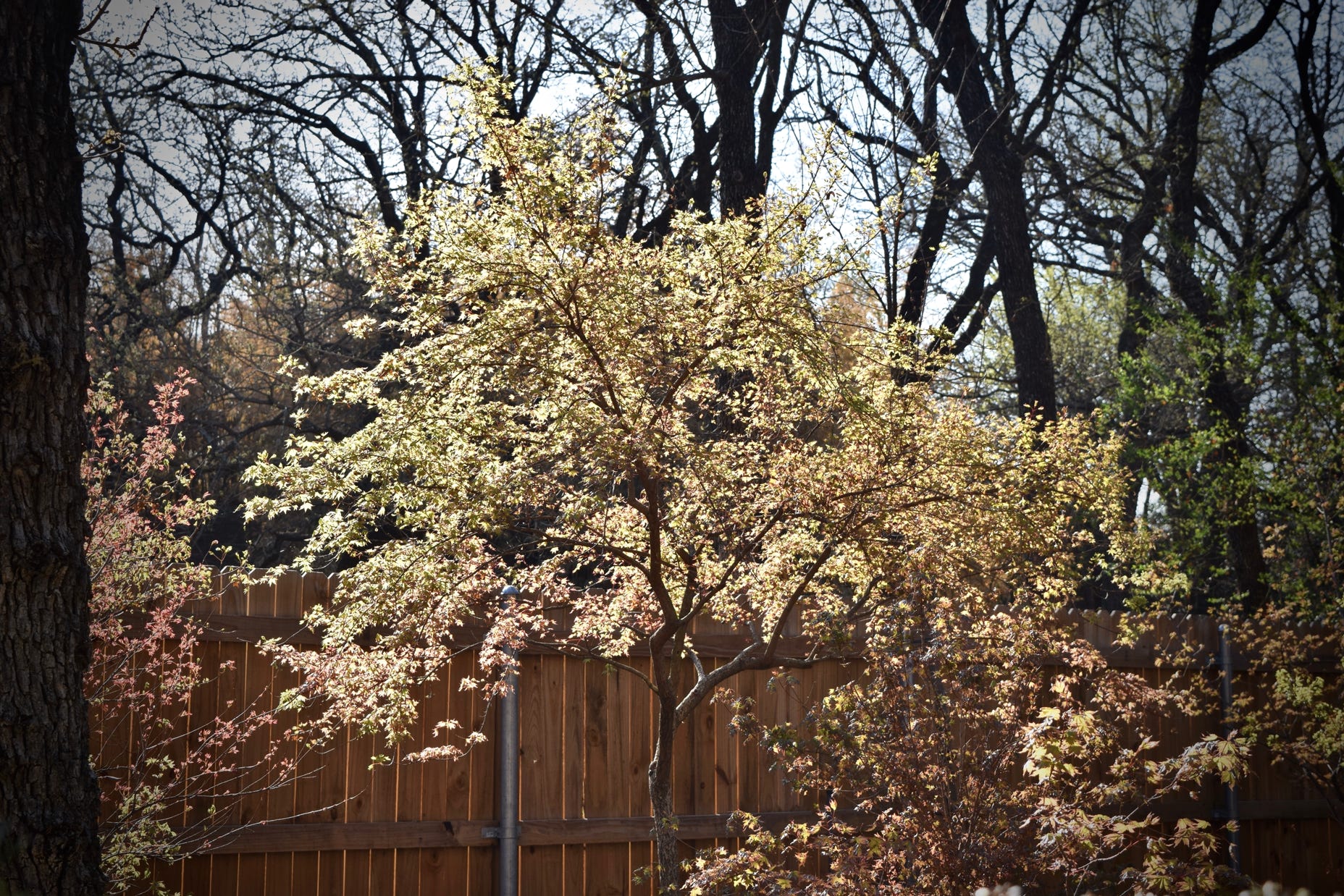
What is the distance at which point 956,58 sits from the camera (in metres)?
9.75

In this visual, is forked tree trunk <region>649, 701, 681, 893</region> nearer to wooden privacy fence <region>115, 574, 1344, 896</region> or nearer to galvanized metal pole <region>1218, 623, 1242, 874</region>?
wooden privacy fence <region>115, 574, 1344, 896</region>

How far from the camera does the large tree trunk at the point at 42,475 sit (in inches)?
126

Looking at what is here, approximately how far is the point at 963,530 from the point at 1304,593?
4.57 m

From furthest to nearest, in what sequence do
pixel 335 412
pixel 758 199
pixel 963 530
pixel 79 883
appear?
1. pixel 335 412
2. pixel 963 530
3. pixel 758 199
4. pixel 79 883

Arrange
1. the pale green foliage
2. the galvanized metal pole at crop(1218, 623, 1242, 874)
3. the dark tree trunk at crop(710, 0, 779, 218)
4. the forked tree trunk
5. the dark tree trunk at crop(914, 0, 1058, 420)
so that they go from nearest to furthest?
the pale green foliage < the forked tree trunk < the galvanized metal pole at crop(1218, 623, 1242, 874) < the dark tree trunk at crop(710, 0, 779, 218) < the dark tree trunk at crop(914, 0, 1058, 420)

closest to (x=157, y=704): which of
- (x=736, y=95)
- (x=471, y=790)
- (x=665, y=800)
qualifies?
(x=471, y=790)

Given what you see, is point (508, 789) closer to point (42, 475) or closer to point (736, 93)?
point (42, 475)

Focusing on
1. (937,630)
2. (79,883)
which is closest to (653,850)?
(937,630)

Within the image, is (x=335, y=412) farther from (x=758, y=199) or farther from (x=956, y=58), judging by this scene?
(x=758, y=199)

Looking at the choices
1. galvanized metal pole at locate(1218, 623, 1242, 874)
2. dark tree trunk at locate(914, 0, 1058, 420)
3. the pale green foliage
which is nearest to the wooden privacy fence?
the pale green foliage

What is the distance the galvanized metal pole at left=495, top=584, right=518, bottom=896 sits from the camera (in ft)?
17.4

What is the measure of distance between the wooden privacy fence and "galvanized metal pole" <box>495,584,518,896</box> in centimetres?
6

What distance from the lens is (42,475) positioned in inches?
132

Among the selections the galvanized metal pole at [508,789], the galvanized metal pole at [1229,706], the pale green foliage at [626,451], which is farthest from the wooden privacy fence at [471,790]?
the galvanized metal pole at [1229,706]
